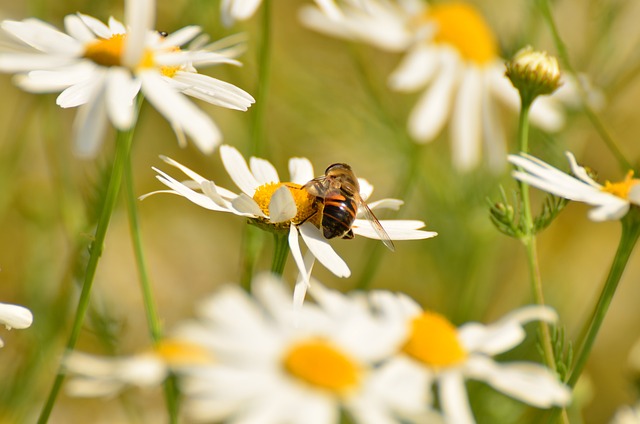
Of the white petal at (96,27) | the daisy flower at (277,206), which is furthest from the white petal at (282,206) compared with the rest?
the white petal at (96,27)

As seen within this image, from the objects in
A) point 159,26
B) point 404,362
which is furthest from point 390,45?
point 159,26

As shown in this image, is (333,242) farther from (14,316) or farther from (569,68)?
(14,316)

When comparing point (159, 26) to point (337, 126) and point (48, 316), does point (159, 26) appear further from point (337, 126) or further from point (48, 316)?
point (48, 316)

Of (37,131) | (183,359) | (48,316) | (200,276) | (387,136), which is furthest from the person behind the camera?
(200,276)

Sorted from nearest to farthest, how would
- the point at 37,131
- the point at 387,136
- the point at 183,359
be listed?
the point at 183,359 < the point at 387,136 < the point at 37,131

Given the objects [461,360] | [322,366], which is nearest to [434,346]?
[461,360]

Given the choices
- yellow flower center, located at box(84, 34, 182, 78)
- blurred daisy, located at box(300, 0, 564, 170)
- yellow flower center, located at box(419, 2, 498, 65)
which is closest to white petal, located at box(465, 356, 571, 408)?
yellow flower center, located at box(84, 34, 182, 78)
